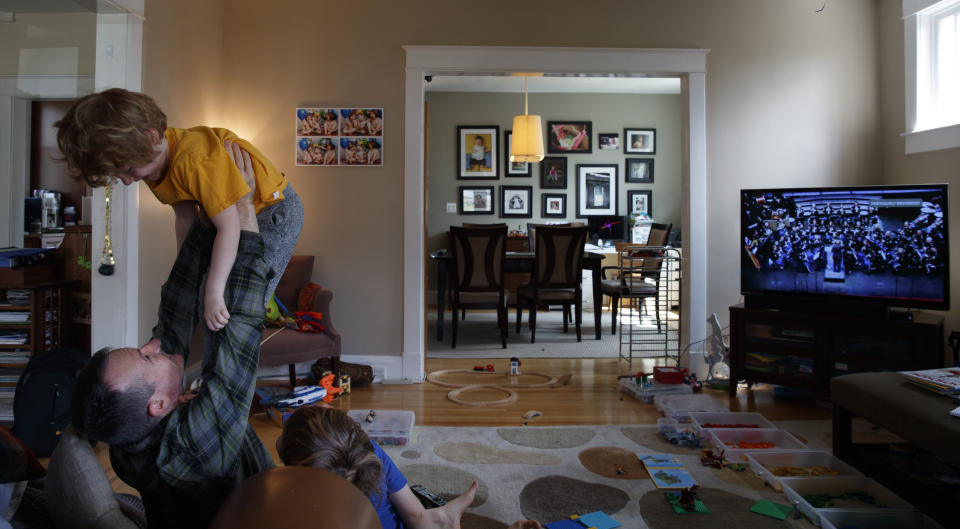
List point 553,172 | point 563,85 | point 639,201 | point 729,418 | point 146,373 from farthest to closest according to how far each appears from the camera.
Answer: point 639,201, point 553,172, point 563,85, point 729,418, point 146,373

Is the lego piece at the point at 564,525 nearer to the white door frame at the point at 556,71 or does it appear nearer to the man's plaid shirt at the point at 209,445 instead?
the man's plaid shirt at the point at 209,445

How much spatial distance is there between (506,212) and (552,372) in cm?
397

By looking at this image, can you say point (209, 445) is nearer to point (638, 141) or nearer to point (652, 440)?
point (652, 440)

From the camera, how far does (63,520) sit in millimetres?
882

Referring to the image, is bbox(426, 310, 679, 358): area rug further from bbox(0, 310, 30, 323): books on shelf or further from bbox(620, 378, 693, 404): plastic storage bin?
bbox(0, 310, 30, 323): books on shelf

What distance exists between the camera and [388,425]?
293 cm

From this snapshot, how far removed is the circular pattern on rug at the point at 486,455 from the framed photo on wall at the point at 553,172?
18.2 feet

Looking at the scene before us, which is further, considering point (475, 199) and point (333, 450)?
point (475, 199)

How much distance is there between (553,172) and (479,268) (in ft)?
10.5

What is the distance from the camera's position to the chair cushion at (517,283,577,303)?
530 centimetres

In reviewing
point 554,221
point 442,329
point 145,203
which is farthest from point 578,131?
point 145,203

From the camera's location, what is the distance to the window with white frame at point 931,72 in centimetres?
341

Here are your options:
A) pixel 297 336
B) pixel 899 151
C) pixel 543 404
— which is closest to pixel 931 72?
pixel 899 151

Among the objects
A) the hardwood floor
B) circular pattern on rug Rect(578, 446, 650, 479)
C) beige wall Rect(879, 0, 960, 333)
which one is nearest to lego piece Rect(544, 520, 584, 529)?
circular pattern on rug Rect(578, 446, 650, 479)
